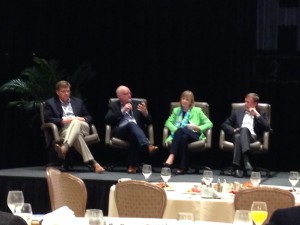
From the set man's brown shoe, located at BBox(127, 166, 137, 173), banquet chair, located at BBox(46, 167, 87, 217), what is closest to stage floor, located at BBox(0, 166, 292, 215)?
man's brown shoe, located at BBox(127, 166, 137, 173)

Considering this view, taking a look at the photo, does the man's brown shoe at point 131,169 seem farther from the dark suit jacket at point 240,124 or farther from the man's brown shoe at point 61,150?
the dark suit jacket at point 240,124

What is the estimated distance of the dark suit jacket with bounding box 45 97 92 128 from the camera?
837cm

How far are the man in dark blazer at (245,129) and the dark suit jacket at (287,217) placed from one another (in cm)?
612

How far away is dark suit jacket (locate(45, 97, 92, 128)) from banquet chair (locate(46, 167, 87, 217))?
10.9ft

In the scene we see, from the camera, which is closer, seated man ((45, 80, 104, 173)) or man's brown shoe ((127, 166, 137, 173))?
seated man ((45, 80, 104, 173))

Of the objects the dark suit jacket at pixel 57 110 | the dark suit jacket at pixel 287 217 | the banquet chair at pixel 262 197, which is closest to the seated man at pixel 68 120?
the dark suit jacket at pixel 57 110

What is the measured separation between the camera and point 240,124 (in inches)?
340

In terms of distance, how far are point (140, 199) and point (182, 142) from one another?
12.3 feet

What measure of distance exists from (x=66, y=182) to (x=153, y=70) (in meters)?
5.19

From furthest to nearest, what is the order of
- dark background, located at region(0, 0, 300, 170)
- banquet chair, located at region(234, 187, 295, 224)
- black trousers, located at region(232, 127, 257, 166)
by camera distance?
dark background, located at region(0, 0, 300, 170), black trousers, located at region(232, 127, 257, 166), banquet chair, located at region(234, 187, 295, 224)

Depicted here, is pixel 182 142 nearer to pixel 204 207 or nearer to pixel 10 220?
pixel 204 207

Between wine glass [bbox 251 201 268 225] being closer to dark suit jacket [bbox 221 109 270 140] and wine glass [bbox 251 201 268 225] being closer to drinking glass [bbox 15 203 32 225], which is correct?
drinking glass [bbox 15 203 32 225]

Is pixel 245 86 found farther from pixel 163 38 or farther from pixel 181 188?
pixel 181 188

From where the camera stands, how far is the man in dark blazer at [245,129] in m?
8.36
